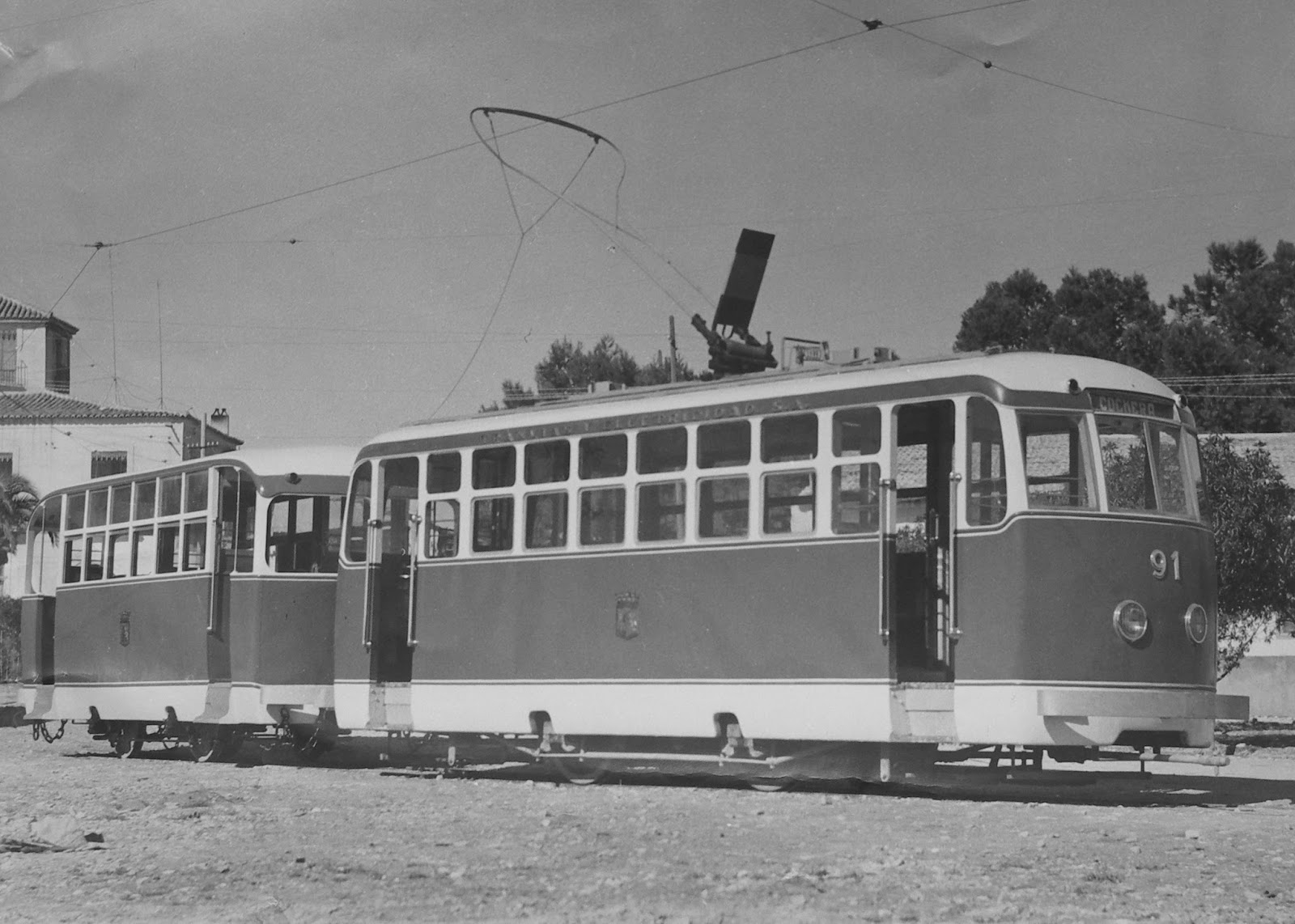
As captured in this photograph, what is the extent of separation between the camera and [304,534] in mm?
18938

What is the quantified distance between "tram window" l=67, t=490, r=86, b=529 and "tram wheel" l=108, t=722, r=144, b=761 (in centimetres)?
249

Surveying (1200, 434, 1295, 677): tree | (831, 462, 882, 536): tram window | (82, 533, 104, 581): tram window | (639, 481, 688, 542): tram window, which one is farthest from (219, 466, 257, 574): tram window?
(1200, 434, 1295, 677): tree

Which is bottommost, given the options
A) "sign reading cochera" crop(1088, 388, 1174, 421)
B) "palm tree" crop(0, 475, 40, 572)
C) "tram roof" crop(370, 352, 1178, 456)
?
"sign reading cochera" crop(1088, 388, 1174, 421)

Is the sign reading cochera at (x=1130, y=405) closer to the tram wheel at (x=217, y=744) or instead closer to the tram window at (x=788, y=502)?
the tram window at (x=788, y=502)

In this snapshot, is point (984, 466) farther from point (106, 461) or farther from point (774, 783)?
point (106, 461)

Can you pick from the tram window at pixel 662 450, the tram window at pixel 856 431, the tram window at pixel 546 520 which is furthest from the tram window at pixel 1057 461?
the tram window at pixel 546 520

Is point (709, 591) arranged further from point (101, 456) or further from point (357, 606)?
point (101, 456)

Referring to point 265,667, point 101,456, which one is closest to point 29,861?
point 265,667

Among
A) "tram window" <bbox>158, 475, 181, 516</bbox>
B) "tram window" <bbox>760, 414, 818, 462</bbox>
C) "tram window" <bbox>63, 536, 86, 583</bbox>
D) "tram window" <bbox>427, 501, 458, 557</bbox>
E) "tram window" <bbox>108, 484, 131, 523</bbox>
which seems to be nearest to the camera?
"tram window" <bbox>760, 414, 818, 462</bbox>

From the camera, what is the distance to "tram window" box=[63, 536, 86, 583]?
22.0 m

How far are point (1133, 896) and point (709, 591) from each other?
6.58m

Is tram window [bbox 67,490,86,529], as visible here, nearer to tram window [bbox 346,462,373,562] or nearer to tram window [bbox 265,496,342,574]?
tram window [bbox 265,496,342,574]

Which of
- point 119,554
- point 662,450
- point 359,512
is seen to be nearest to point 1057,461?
point 662,450

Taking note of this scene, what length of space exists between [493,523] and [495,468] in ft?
1.69
